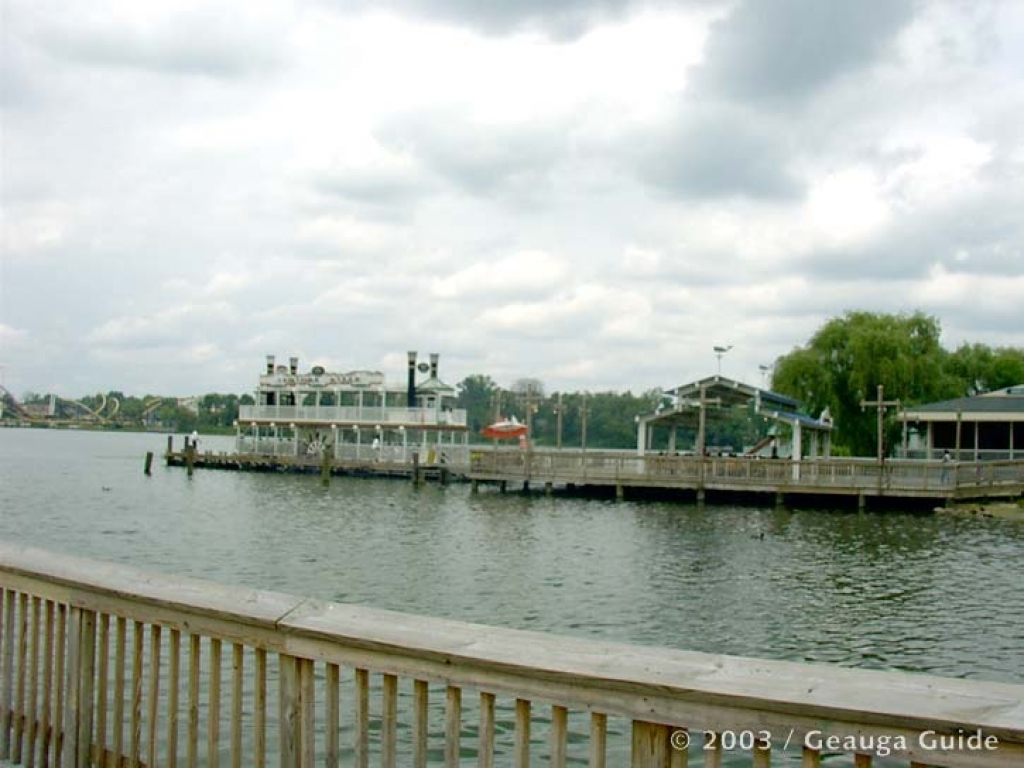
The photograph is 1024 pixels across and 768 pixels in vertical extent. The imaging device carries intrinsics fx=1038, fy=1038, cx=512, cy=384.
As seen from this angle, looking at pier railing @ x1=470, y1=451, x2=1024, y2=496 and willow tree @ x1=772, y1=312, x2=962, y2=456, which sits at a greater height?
willow tree @ x1=772, y1=312, x2=962, y2=456

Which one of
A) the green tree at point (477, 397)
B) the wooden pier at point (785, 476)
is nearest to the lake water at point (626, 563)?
the wooden pier at point (785, 476)

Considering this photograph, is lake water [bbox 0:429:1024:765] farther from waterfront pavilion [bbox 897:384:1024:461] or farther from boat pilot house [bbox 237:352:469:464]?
boat pilot house [bbox 237:352:469:464]

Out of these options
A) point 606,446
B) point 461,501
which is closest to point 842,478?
point 461,501

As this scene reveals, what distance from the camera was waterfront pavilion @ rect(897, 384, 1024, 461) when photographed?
44.9m

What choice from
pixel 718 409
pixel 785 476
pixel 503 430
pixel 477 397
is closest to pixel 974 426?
pixel 718 409

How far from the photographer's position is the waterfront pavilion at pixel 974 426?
4488cm

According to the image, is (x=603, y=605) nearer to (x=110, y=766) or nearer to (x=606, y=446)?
(x=110, y=766)

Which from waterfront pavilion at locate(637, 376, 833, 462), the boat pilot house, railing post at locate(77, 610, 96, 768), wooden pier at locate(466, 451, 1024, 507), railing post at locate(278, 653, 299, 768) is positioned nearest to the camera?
railing post at locate(278, 653, 299, 768)

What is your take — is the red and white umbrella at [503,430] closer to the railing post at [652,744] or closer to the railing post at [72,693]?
the railing post at [72,693]

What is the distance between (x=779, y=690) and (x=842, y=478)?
37183 millimetres

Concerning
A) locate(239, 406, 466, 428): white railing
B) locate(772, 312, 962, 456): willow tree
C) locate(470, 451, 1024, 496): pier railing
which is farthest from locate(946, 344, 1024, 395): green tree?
locate(239, 406, 466, 428): white railing

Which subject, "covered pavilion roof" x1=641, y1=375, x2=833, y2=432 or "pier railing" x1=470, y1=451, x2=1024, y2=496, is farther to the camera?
"covered pavilion roof" x1=641, y1=375, x2=833, y2=432

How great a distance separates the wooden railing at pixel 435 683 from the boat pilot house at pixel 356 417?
5316 centimetres

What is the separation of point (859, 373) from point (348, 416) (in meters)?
29.7
